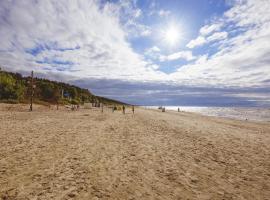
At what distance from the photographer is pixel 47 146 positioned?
12.0 meters

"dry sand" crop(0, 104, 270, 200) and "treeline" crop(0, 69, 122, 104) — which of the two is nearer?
"dry sand" crop(0, 104, 270, 200)

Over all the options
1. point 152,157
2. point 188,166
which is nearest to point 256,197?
point 188,166

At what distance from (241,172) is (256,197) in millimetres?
2369

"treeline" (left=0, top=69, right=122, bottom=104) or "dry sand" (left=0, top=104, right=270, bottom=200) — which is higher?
"treeline" (left=0, top=69, right=122, bottom=104)

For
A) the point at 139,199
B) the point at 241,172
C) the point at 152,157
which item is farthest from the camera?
the point at 152,157

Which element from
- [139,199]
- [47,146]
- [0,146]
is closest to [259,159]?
[139,199]

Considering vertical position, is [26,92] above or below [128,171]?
above

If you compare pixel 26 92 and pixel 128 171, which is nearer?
pixel 128 171

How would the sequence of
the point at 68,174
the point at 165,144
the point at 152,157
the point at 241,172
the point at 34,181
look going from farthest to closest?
the point at 165,144 < the point at 152,157 < the point at 241,172 < the point at 68,174 < the point at 34,181

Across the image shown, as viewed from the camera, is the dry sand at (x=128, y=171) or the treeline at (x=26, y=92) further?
the treeline at (x=26, y=92)

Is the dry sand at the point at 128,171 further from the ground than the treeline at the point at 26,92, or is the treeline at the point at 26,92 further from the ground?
the treeline at the point at 26,92

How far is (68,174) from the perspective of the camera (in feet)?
25.6

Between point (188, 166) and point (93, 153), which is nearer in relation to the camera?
point (188, 166)

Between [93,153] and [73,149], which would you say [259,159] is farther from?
[73,149]
